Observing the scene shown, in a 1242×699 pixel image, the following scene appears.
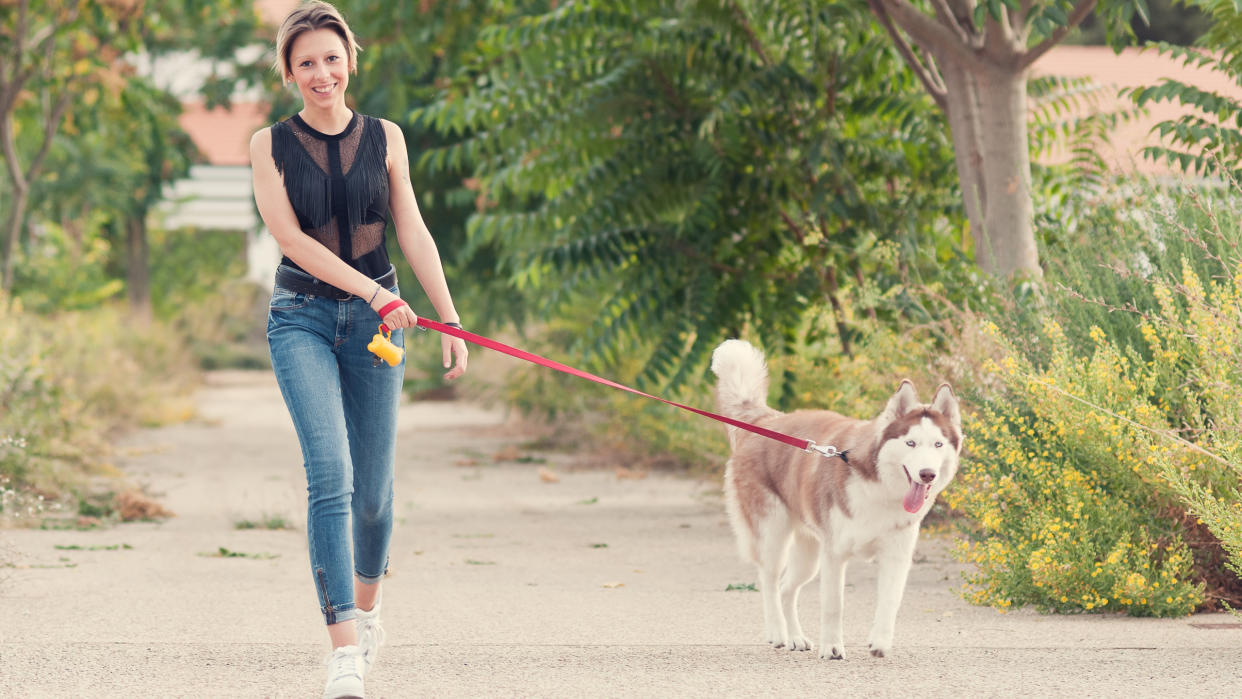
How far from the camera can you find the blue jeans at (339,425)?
4.68 meters

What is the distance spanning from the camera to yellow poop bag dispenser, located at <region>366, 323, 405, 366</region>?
15.7ft

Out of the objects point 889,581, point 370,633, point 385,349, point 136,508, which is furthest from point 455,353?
point 136,508

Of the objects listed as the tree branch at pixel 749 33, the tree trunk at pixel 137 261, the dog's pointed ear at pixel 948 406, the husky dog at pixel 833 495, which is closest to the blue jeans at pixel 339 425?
the husky dog at pixel 833 495

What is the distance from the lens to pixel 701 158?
31.7ft

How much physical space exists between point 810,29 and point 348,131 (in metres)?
5.20

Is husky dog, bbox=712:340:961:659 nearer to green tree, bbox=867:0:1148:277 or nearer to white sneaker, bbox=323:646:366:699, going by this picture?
white sneaker, bbox=323:646:366:699

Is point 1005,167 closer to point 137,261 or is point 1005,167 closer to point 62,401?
point 62,401

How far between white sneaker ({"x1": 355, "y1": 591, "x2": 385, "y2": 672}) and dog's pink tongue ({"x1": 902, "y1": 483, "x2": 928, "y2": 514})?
2078 millimetres

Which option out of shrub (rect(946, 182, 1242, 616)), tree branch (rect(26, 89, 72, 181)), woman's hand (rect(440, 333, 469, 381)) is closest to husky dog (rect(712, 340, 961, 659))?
shrub (rect(946, 182, 1242, 616))

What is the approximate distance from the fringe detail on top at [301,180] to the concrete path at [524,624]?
1722 millimetres

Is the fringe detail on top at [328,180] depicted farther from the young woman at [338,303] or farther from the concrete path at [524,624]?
the concrete path at [524,624]

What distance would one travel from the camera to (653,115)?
9953 millimetres

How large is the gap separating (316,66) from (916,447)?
8.61ft

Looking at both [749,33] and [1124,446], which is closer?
[1124,446]
